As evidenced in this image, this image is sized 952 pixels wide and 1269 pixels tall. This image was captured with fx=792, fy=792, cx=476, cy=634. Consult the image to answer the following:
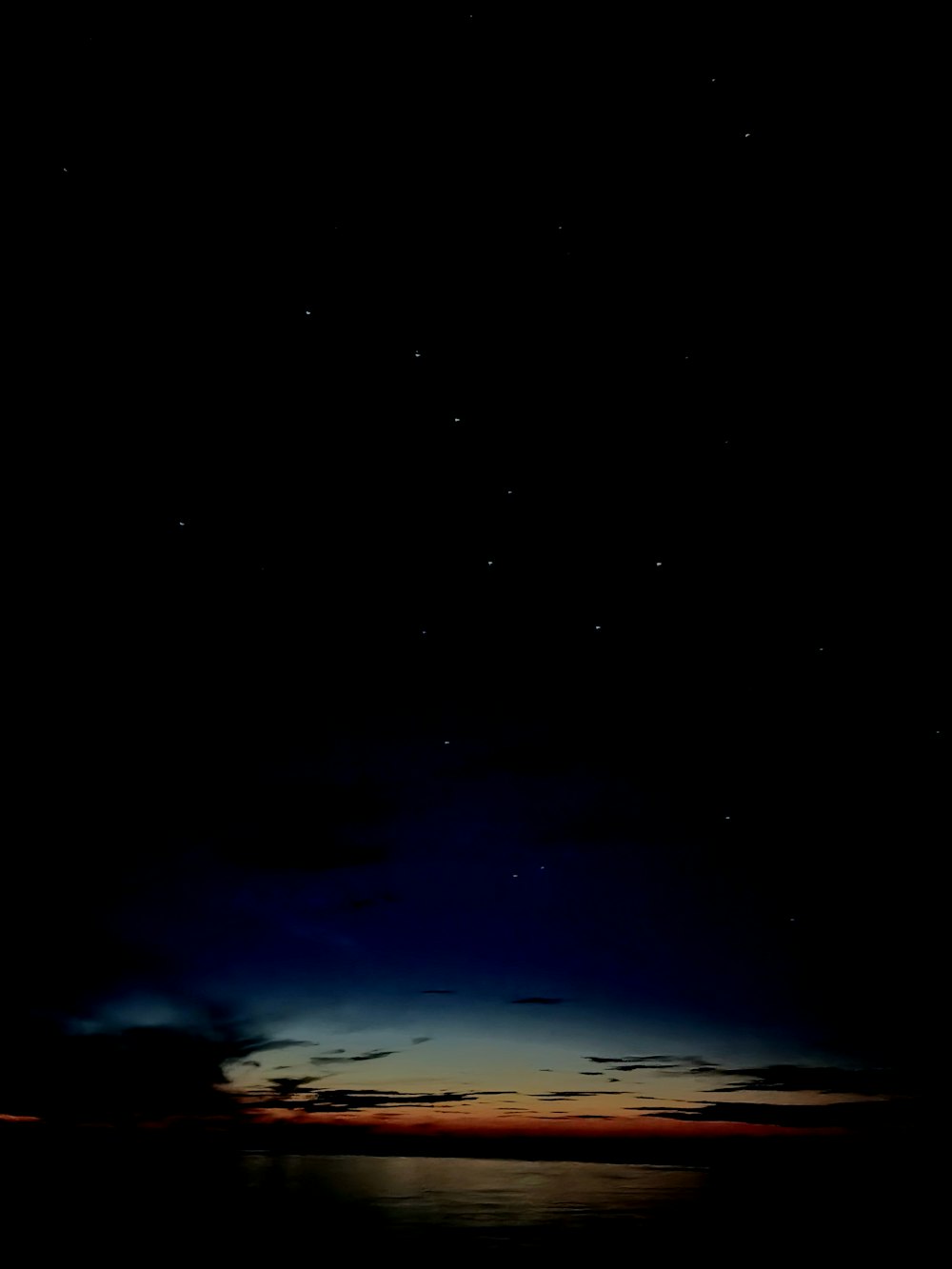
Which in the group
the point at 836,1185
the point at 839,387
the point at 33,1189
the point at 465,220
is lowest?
the point at 836,1185

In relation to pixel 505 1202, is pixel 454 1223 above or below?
above

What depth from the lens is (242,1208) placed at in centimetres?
1391

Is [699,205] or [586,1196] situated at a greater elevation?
[699,205]

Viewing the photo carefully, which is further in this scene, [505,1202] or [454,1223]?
[505,1202]

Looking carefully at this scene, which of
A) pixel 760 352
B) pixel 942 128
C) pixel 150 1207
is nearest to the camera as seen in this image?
pixel 942 128

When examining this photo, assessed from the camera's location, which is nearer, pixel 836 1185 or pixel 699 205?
pixel 699 205

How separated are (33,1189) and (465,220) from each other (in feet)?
69.2

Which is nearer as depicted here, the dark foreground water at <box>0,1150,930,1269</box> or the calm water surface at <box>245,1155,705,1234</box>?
the dark foreground water at <box>0,1150,930,1269</box>

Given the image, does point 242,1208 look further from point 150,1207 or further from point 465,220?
point 465,220

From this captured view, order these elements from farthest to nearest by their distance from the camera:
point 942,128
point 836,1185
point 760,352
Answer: point 836,1185 < point 760,352 < point 942,128

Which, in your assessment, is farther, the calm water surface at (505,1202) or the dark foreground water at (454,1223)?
the calm water surface at (505,1202)

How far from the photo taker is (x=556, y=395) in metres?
5.14

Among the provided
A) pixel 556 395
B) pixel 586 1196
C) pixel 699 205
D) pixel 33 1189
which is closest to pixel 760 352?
pixel 699 205

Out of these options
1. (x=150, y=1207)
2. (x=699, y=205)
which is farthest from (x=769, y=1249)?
(x=699, y=205)
